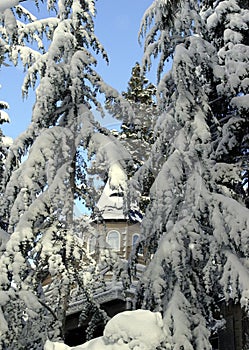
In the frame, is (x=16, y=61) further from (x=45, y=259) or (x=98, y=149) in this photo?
(x=45, y=259)

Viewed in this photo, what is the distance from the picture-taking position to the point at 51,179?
7.34 metres

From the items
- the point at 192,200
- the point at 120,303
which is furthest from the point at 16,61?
the point at 120,303

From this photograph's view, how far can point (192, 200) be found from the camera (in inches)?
299

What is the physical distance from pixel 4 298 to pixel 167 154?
3689mm

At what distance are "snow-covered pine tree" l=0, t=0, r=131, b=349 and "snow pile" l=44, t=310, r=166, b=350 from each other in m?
2.75

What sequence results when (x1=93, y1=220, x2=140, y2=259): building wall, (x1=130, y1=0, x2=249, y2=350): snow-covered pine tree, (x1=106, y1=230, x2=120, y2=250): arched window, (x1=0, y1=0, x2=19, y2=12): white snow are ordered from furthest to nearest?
(x1=106, y1=230, x2=120, y2=250): arched window < (x1=93, y1=220, x2=140, y2=259): building wall < (x1=130, y1=0, x2=249, y2=350): snow-covered pine tree < (x1=0, y1=0, x2=19, y2=12): white snow

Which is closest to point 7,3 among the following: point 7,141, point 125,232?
point 7,141

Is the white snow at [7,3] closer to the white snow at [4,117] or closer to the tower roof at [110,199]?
the tower roof at [110,199]

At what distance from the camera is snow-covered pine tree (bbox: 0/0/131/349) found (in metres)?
7.05

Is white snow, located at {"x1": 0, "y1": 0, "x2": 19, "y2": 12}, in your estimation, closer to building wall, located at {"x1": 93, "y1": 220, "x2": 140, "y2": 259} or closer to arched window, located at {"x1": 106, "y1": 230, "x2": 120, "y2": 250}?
building wall, located at {"x1": 93, "y1": 220, "x2": 140, "y2": 259}

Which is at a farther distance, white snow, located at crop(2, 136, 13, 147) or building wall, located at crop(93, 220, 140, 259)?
building wall, located at crop(93, 220, 140, 259)

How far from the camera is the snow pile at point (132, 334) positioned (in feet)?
14.1

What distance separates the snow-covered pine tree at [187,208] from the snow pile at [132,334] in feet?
7.34

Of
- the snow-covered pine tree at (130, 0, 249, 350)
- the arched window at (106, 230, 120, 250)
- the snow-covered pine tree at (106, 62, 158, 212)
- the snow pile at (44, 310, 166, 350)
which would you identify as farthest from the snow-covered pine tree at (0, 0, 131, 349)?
the arched window at (106, 230, 120, 250)
